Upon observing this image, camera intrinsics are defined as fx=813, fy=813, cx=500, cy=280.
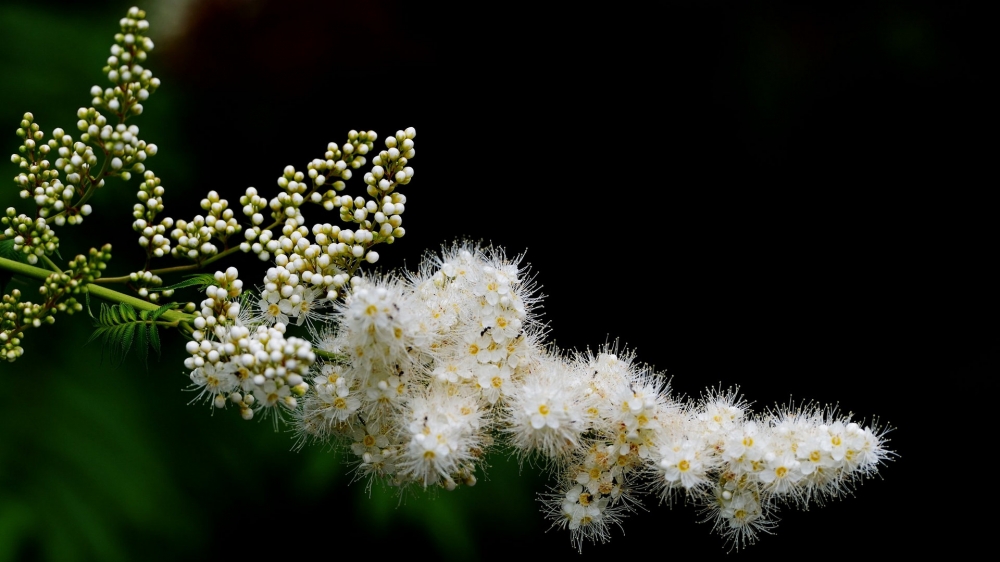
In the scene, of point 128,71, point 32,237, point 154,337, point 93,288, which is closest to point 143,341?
point 154,337

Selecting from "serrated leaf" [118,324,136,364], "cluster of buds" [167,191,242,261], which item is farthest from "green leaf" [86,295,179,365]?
"cluster of buds" [167,191,242,261]

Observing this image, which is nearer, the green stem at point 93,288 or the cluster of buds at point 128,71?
the cluster of buds at point 128,71

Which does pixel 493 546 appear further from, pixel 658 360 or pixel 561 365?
pixel 561 365

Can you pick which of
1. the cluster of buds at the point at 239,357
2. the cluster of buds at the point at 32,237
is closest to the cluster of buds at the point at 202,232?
the cluster of buds at the point at 239,357

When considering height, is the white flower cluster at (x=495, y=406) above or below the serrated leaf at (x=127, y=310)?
above

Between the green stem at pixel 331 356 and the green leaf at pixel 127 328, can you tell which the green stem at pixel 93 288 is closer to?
the green leaf at pixel 127 328

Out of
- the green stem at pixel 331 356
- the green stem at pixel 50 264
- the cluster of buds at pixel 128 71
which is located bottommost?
the green stem at pixel 50 264

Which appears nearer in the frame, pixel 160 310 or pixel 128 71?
pixel 128 71

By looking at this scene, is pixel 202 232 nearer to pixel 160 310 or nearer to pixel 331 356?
pixel 160 310
